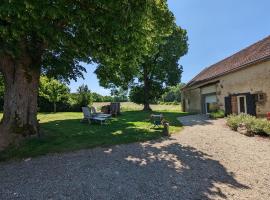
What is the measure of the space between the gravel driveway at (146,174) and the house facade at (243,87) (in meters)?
9.27

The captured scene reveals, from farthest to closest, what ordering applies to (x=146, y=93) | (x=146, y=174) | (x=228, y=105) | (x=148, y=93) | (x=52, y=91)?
1. (x=148, y=93)
2. (x=146, y=93)
3. (x=52, y=91)
4. (x=228, y=105)
5. (x=146, y=174)

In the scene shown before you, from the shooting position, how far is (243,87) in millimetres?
18844

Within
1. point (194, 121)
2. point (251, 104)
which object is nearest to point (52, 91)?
point (194, 121)

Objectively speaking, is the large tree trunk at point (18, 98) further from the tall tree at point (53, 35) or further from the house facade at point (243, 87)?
the house facade at point (243, 87)

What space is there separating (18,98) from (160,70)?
27.0 metres

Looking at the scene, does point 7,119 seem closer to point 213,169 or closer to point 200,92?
point 213,169

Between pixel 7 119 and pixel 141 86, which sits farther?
pixel 141 86

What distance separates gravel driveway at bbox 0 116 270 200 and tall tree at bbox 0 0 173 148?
3.32m

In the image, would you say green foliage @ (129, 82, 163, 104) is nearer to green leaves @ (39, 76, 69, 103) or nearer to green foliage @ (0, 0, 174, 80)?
green leaves @ (39, 76, 69, 103)

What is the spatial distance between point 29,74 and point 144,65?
26.9m

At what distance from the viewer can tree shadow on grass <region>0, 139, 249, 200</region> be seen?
4848 mm

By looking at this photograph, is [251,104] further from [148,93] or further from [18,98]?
[148,93]

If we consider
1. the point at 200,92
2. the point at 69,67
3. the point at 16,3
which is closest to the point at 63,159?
the point at 16,3

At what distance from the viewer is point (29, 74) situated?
1002cm
